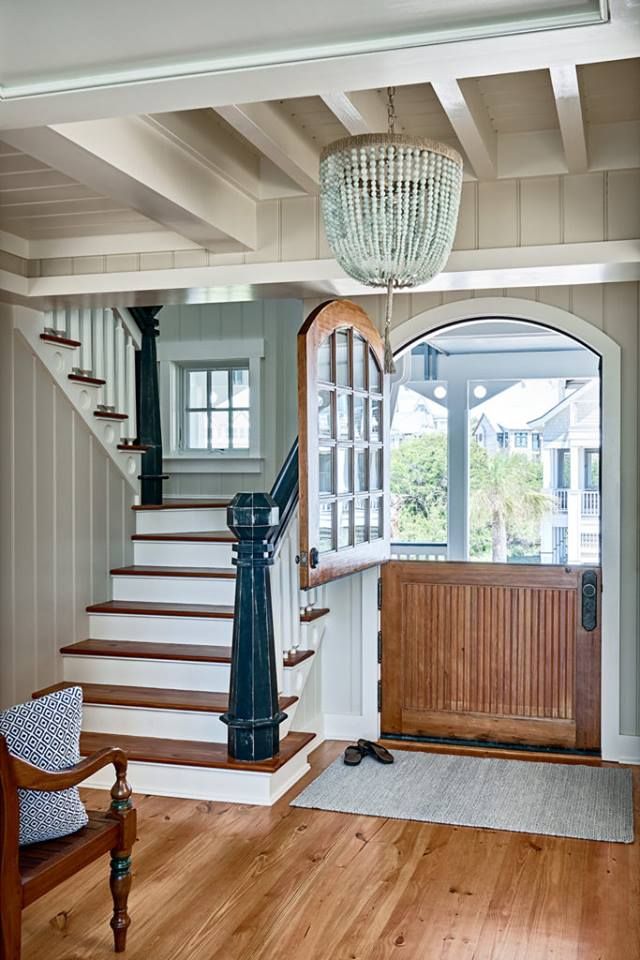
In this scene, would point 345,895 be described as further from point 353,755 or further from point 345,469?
point 345,469

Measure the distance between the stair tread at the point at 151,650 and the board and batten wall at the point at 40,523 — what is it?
0.14 metres

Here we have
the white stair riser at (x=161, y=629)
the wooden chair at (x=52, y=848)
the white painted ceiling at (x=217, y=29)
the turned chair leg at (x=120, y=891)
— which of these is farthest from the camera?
the white stair riser at (x=161, y=629)

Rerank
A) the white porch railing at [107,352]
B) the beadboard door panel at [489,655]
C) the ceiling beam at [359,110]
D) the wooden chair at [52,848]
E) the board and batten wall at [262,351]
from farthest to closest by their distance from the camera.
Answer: the board and batten wall at [262,351]
the white porch railing at [107,352]
the beadboard door panel at [489,655]
the ceiling beam at [359,110]
the wooden chair at [52,848]

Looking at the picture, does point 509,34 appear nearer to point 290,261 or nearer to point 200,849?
point 290,261

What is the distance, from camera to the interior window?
688cm

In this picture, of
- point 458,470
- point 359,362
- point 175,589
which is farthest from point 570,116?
point 458,470

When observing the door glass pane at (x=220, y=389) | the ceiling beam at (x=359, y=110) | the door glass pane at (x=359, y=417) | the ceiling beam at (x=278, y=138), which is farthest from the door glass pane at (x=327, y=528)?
the door glass pane at (x=220, y=389)

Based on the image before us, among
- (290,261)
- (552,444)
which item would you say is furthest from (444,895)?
(552,444)

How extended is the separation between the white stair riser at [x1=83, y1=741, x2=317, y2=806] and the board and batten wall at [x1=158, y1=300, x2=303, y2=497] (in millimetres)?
2741

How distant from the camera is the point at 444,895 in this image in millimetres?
3295

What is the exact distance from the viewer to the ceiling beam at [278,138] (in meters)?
3.19

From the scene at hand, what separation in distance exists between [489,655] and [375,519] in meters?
1.01

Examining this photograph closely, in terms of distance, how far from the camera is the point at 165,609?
5.09 meters

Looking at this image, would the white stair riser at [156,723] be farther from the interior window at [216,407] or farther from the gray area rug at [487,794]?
the interior window at [216,407]
